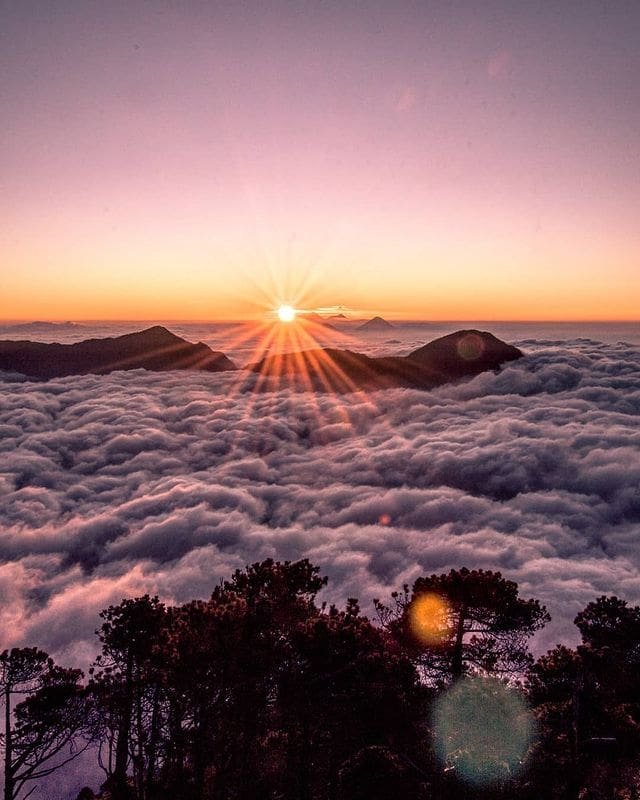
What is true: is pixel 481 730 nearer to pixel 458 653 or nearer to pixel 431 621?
pixel 458 653

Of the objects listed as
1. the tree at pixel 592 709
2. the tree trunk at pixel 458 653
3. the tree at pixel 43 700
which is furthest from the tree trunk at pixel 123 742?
the tree at pixel 592 709

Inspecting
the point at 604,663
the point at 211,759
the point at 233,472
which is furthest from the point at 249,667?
the point at 233,472

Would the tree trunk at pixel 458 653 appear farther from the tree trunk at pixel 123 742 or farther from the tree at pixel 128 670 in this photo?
the tree trunk at pixel 123 742

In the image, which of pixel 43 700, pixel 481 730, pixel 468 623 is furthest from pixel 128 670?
pixel 468 623

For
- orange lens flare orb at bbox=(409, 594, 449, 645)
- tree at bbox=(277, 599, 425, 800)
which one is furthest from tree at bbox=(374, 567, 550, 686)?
tree at bbox=(277, 599, 425, 800)

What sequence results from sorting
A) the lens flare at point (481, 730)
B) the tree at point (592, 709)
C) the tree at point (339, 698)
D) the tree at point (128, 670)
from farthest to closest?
the tree at point (128, 670) → the lens flare at point (481, 730) → the tree at point (339, 698) → the tree at point (592, 709)

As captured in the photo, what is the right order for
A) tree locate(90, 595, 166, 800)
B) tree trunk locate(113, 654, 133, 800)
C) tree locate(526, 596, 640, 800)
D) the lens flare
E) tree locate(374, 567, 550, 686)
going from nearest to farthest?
tree locate(526, 596, 640, 800) < the lens flare < tree trunk locate(113, 654, 133, 800) < tree locate(90, 595, 166, 800) < tree locate(374, 567, 550, 686)

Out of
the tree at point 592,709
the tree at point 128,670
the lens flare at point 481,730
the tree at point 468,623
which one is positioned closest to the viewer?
the tree at point 592,709

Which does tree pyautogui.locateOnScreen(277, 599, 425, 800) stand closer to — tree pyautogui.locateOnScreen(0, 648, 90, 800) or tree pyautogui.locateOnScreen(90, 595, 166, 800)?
tree pyautogui.locateOnScreen(90, 595, 166, 800)
